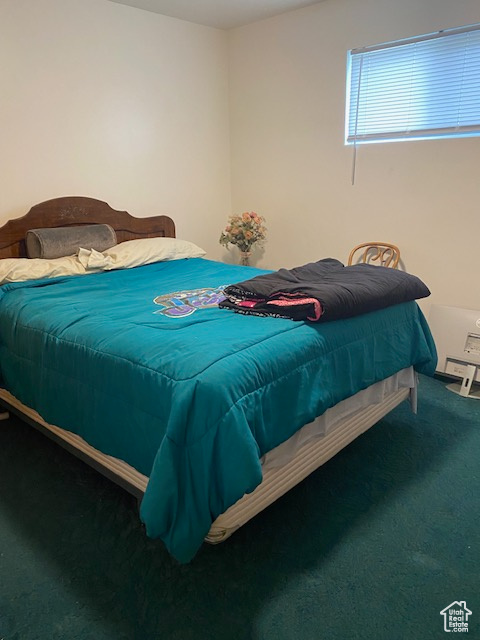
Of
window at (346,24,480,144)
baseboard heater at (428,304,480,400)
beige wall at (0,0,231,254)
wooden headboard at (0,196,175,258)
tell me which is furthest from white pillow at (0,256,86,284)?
baseboard heater at (428,304,480,400)

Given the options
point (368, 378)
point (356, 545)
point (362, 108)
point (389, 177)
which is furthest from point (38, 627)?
point (362, 108)

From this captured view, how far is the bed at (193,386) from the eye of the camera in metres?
1.37

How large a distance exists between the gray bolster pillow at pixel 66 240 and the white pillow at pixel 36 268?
0.24 feet

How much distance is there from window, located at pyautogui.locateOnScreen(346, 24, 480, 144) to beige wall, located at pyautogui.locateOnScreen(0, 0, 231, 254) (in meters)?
1.24

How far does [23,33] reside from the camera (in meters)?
2.74

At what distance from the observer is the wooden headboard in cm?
284

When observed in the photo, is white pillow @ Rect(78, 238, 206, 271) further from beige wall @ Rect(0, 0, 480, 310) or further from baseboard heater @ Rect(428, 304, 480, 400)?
baseboard heater @ Rect(428, 304, 480, 400)

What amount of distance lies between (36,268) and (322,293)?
169cm

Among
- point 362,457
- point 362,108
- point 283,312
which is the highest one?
point 362,108

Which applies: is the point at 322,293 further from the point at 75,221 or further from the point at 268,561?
the point at 75,221

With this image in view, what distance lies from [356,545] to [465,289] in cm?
197

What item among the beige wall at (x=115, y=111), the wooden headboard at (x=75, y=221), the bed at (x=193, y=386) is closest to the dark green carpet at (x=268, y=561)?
the bed at (x=193, y=386)

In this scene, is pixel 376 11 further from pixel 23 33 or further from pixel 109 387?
pixel 109 387

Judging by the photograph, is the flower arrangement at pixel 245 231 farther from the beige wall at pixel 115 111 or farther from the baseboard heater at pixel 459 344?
the baseboard heater at pixel 459 344
